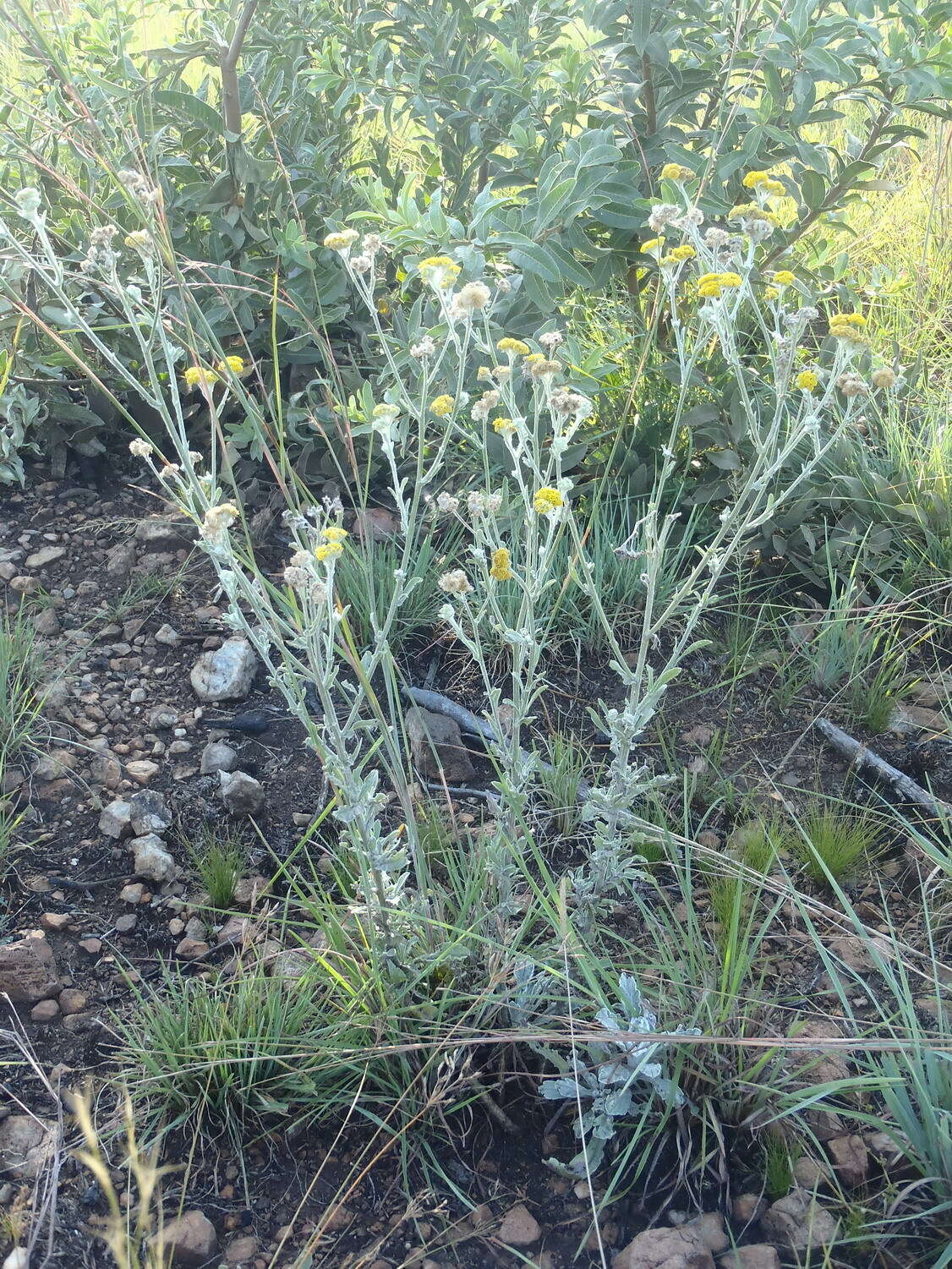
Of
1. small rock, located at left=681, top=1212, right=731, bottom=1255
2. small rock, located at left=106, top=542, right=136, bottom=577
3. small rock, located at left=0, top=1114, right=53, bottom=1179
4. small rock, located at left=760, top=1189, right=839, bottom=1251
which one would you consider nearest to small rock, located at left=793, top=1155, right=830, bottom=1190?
small rock, located at left=760, top=1189, right=839, bottom=1251

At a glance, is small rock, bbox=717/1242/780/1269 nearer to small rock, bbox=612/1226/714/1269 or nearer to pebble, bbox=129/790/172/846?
small rock, bbox=612/1226/714/1269

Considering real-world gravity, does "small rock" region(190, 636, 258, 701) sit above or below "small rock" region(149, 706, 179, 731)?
above

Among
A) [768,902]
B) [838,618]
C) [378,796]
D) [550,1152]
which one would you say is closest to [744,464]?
[838,618]

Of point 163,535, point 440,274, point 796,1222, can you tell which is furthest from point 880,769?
point 163,535

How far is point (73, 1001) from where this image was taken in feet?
5.67

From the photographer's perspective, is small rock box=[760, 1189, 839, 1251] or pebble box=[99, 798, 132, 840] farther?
pebble box=[99, 798, 132, 840]

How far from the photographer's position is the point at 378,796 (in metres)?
1.63

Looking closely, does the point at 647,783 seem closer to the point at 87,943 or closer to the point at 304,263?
the point at 87,943

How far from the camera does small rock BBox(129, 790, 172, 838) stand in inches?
79.6

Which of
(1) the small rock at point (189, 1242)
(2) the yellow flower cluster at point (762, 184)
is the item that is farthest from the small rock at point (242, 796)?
(2) the yellow flower cluster at point (762, 184)

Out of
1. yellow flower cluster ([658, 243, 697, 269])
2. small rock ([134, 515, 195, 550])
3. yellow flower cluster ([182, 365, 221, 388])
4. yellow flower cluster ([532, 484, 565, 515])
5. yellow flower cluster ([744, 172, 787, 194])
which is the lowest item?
small rock ([134, 515, 195, 550])

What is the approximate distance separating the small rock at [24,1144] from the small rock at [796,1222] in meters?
1.01

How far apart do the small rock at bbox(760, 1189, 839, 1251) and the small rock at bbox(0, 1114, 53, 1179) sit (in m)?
1.01

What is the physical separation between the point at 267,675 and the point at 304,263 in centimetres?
108
